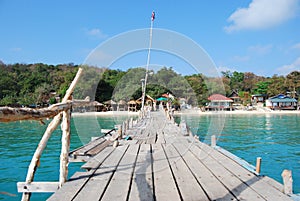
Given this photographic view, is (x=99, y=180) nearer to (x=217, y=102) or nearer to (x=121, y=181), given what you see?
(x=121, y=181)

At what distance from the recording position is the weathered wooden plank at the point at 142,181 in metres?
2.62

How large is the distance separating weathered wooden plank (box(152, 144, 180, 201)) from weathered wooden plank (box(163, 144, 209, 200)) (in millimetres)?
73

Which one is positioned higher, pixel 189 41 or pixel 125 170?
pixel 189 41

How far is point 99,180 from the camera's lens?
3.11 m

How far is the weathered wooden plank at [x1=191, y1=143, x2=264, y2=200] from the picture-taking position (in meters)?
2.57

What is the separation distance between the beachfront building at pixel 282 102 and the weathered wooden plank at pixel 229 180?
1909 inches

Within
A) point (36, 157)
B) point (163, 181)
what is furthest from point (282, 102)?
point (36, 157)

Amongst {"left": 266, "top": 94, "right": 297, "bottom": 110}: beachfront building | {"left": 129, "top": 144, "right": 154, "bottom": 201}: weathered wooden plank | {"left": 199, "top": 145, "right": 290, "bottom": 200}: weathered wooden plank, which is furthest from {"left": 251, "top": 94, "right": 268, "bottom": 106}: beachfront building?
{"left": 129, "top": 144, "right": 154, "bottom": 201}: weathered wooden plank

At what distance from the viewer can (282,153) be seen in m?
11.0

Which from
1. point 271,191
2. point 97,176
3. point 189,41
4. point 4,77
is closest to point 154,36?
point 189,41

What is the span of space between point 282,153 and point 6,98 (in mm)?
43058

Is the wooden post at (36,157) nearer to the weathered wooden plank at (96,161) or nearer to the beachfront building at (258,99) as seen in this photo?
the weathered wooden plank at (96,161)

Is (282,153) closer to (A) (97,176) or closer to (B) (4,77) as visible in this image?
(A) (97,176)

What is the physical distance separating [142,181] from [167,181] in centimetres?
32
